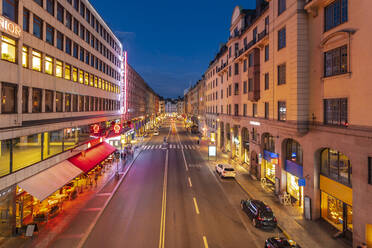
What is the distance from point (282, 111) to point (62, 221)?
21.0m

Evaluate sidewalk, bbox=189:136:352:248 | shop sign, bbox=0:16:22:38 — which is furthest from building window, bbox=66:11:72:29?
sidewalk, bbox=189:136:352:248

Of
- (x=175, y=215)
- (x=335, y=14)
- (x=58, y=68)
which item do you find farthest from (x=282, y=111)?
(x=58, y=68)

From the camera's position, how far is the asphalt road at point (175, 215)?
1384cm

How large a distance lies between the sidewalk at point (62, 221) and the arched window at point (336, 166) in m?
19.3

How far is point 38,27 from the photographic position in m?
17.9

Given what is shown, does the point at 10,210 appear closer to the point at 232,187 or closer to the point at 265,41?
the point at 232,187

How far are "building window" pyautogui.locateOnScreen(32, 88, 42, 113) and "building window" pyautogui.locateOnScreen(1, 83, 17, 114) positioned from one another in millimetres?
2472

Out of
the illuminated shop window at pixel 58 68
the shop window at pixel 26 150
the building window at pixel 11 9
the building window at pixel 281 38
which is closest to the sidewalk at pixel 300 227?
the building window at pixel 281 38

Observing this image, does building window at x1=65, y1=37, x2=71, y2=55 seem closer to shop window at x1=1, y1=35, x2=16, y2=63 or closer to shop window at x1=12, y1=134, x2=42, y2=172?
shop window at x1=1, y1=35, x2=16, y2=63

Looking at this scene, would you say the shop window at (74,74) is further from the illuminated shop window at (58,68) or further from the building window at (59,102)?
the building window at (59,102)

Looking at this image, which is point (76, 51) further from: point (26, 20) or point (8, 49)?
point (8, 49)

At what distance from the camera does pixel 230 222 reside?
1628cm

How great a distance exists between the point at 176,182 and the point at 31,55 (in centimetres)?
1884

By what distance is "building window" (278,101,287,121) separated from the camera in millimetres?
19806
